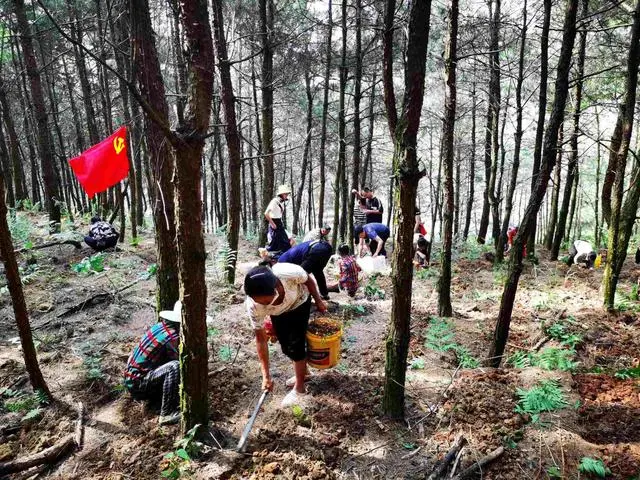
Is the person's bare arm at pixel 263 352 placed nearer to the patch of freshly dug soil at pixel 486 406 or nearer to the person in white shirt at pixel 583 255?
the patch of freshly dug soil at pixel 486 406

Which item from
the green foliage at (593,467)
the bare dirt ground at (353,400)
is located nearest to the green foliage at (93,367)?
the bare dirt ground at (353,400)

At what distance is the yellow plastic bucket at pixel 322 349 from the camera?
4270mm

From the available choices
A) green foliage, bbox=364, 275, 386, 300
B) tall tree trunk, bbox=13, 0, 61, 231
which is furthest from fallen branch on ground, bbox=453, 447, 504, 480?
tall tree trunk, bbox=13, 0, 61, 231

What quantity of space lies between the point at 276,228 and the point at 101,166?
3.35 m

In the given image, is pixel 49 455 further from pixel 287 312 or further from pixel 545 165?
pixel 545 165

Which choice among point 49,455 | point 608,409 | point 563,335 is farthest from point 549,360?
point 49,455

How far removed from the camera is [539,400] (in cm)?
389

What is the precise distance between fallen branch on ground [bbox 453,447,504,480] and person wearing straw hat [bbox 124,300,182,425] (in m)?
2.69

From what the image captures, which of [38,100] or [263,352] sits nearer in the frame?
[263,352]

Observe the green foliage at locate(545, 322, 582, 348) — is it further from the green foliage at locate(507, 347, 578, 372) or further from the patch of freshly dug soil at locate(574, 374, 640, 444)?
the patch of freshly dug soil at locate(574, 374, 640, 444)

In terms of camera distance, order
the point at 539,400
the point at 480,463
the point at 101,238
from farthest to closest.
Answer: the point at 101,238 < the point at 539,400 < the point at 480,463

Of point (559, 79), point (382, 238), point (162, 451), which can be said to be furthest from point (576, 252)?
point (162, 451)

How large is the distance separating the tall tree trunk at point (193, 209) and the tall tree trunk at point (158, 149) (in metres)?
1.66

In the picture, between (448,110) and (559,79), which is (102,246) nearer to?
(448,110)
